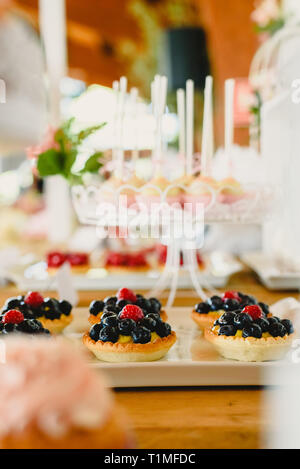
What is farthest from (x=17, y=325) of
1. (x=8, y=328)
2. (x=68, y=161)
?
(x=68, y=161)

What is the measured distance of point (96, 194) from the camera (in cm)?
181

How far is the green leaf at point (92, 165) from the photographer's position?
1.80 meters

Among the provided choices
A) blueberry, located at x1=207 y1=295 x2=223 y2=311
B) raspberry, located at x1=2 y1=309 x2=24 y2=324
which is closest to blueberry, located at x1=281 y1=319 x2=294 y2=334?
blueberry, located at x1=207 y1=295 x2=223 y2=311

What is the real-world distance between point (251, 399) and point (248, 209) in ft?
2.41

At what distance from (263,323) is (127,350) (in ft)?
1.08

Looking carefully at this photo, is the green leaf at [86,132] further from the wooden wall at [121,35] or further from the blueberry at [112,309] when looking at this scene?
the wooden wall at [121,35]

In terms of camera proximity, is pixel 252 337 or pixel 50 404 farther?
pixel 252 337

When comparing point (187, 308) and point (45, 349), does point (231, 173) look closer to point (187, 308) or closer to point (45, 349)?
point (187, 308)

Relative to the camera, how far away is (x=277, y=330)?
4.16 feet

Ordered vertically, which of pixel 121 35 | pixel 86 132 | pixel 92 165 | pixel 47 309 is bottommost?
pixel 47 309

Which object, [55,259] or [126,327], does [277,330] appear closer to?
[126,327]

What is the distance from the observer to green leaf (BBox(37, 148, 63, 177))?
69.4 inches

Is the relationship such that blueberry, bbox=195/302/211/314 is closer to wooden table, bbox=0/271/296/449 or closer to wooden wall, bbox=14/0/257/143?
wooden table, bbox=0/271/296/449

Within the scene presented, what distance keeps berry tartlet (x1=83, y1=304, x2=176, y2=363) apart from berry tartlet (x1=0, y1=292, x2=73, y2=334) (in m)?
0.20
